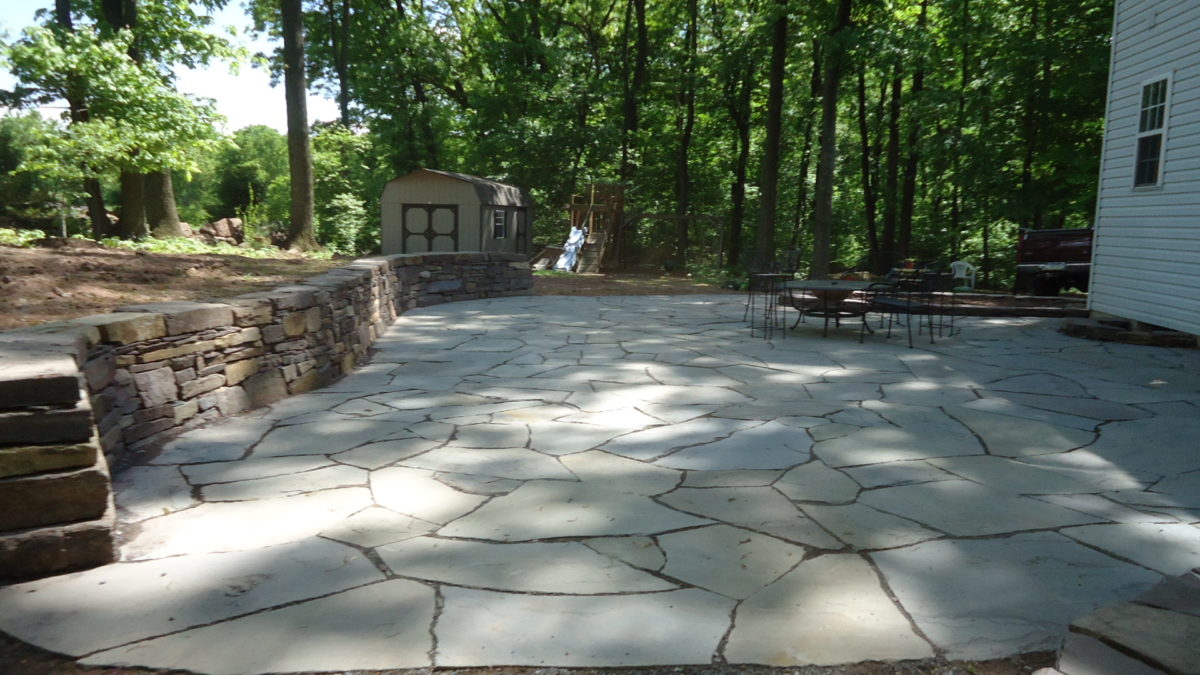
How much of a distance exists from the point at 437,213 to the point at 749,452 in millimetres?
15863

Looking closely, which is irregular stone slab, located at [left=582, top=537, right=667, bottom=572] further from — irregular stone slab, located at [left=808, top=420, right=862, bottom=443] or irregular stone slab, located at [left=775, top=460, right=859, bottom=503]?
irregular stone slab, located at [left=808, top=420, right=862, bottom=443]

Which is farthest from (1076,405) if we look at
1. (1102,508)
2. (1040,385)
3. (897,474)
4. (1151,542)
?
(1151,542)

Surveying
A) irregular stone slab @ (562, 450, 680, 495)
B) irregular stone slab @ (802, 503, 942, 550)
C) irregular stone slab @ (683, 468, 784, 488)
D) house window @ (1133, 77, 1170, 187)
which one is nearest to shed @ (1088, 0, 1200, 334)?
house window @ (1133, 77, 1170, 187)

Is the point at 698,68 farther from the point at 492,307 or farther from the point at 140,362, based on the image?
the point at 140,362

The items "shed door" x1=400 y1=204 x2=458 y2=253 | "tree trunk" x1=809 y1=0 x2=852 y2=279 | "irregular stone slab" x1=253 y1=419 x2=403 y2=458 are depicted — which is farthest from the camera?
"shed door" x1=400 y1=204 x2=458 y2=253

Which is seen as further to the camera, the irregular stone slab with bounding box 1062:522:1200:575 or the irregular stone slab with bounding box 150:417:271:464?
the irregular stone slab with bounding box 150:417:271:464

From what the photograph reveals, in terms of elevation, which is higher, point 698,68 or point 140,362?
point 698,68

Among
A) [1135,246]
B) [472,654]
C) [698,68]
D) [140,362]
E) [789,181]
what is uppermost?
[698,68]

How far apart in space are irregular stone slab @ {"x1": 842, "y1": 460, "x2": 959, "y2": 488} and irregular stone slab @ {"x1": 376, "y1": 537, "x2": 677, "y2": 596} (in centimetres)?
153

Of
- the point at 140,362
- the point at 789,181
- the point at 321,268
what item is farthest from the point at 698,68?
the point at 140,362

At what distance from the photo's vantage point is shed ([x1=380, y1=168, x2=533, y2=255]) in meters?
18.6

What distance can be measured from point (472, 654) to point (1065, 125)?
1777 centimetres

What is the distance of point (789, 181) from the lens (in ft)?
95.9

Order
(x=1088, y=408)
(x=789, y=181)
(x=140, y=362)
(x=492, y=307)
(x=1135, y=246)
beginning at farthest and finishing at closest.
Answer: (x=789, y=181)
(x=492, y=307)
(x=1135, y=246)
(x=1088, y=408)
(x=140, y=362)
